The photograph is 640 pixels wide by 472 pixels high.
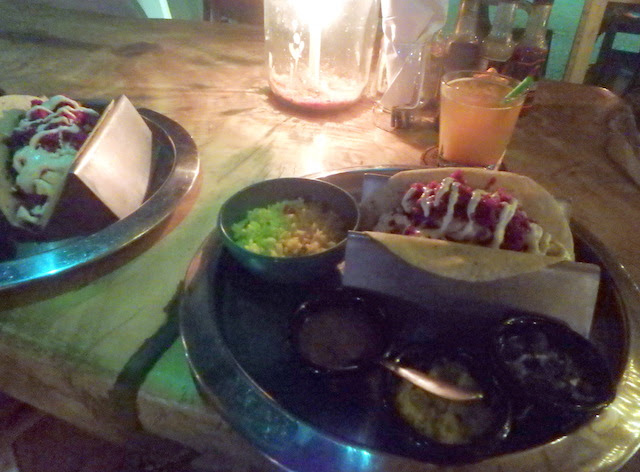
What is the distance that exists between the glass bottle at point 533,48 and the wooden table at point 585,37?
1.13 meters

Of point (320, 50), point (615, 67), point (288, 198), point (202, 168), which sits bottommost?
point (615, 67)

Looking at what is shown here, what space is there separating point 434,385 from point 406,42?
4.55ft

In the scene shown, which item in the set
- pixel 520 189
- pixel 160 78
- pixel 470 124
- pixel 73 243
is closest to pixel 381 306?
pixel 520 189

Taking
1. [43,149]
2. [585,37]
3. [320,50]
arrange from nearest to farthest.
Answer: [43,149], [320,50], [585,37]

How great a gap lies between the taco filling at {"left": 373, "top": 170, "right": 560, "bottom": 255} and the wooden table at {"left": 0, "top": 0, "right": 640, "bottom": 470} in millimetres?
348

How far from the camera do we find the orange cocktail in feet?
4.83

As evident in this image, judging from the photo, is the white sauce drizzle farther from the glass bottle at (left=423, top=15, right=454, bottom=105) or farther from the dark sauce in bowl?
the glass bottle at (left=423, top=15, right=454, bottom=105)

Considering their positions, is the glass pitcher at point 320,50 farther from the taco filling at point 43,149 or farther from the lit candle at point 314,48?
the taco filling at point 43,149

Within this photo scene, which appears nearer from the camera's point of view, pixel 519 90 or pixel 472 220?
pixel 472 220

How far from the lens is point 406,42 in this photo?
1.76 m

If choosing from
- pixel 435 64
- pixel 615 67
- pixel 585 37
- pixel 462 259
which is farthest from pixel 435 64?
pixel 615 67

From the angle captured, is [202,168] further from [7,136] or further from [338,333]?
[338,333]

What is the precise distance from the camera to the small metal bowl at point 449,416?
0.70 meters

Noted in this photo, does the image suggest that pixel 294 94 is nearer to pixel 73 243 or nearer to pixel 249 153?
pixel 249 153
